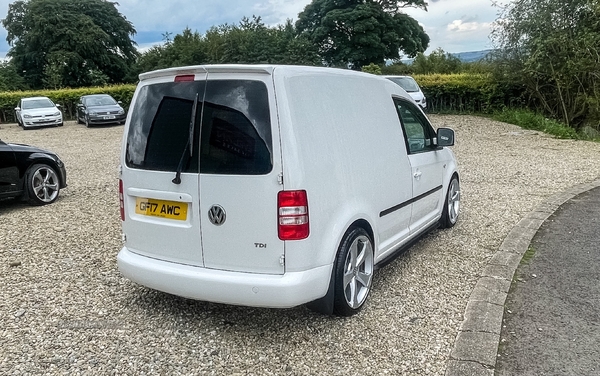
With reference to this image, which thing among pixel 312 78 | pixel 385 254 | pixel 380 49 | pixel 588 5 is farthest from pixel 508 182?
pixel 380 49

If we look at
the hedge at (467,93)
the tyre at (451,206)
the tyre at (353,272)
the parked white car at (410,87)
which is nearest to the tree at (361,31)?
the hedge at (467,93)

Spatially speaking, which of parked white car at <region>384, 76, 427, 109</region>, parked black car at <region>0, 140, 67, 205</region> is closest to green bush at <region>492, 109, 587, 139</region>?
parked white car at <region>384, 76, 427, 109</region>

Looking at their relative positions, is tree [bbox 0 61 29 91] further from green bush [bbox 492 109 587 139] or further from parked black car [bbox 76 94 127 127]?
green bush [bbox 492 109 587 139]

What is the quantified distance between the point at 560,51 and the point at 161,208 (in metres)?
17.0

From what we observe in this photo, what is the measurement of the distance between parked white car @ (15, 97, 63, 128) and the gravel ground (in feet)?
55.9

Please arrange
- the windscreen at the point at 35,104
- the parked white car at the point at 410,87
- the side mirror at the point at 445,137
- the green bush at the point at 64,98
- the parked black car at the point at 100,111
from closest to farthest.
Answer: the side mirror at the point at 445,137, the parked white car at the point at 410,87, the parked black car at the point at 100,111, the windscreen at the point at 35,104, the green bush at the point at 64,98

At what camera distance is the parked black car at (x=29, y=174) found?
7.04 m

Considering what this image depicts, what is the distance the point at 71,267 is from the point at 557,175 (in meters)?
8.59

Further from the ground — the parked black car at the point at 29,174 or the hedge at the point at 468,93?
the hedge at the point at 468,93

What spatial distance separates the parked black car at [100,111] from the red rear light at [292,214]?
20.3 m

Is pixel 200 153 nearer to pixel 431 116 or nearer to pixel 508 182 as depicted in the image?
pixel 508 182

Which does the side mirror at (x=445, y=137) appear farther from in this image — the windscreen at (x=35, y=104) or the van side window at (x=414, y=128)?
the windscreen at (x=35, y=104)

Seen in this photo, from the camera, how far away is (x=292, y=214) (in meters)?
3.05

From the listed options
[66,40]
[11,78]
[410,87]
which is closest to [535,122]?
[410,87]
